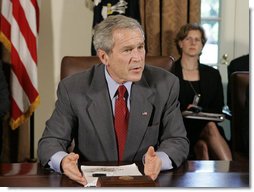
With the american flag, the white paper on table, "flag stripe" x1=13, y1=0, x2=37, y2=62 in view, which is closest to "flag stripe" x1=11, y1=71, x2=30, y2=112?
the american flag

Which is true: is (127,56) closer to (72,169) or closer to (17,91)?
(72,169)

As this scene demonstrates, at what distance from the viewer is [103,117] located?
4.98 feet

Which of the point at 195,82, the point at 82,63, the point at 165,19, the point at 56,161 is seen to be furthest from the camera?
the point at 165,19

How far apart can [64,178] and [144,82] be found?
56 centimetres

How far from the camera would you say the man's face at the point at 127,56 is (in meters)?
1.49

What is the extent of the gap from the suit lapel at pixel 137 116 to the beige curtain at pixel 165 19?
175 cm

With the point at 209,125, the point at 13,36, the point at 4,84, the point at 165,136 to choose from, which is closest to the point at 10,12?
the point at 13,36

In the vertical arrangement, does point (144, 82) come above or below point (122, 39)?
below

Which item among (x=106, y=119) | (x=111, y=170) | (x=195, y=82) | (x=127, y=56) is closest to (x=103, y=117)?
(x=106, y=119)

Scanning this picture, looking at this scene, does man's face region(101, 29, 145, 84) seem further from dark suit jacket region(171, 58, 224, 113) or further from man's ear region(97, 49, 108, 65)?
dark suit jacket region(171, 58, 224, 113)

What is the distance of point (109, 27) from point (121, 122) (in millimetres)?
311

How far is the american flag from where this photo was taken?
9.67 feet

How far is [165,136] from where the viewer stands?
4.92 feet

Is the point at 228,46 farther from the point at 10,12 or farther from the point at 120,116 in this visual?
the point at 120,116
